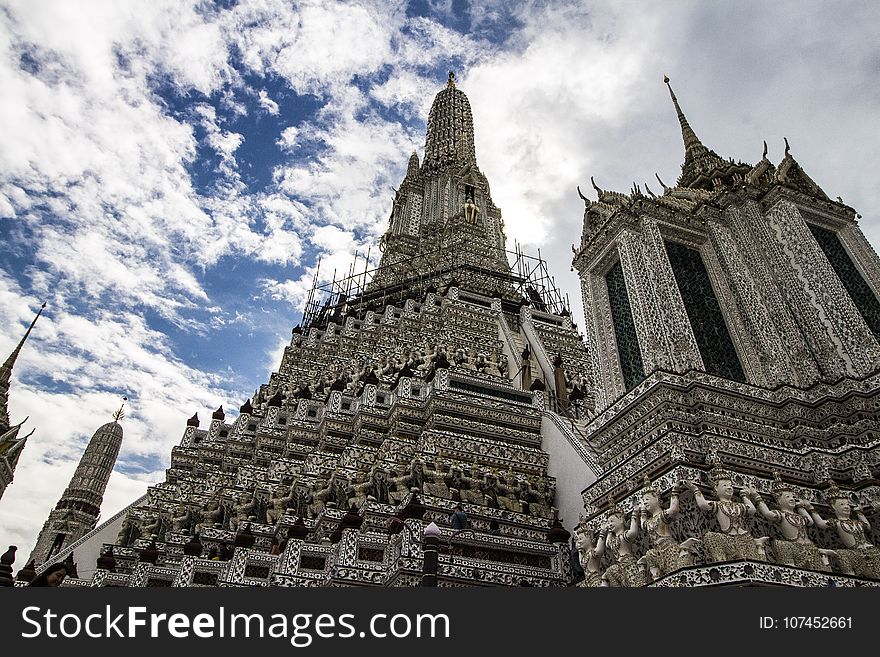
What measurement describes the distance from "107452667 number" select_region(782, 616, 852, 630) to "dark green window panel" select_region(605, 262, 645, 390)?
115 inches

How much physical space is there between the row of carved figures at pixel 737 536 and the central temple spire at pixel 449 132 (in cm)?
2897

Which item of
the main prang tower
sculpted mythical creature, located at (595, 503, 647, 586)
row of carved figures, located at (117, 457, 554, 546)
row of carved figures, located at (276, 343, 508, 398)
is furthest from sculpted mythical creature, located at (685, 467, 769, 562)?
row of carved figures, located at (276, 343, 508, 398)

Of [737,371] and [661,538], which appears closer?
[661,538]

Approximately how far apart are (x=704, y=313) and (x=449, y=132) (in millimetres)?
31571

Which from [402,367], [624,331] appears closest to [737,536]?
[624,331]

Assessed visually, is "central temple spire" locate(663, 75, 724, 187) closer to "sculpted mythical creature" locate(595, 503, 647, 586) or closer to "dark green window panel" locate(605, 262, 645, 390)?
"dark green window panel" locate(605, 262, 645, 390)

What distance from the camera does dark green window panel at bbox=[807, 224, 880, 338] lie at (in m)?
6.71

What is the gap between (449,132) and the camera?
3656 centimetres

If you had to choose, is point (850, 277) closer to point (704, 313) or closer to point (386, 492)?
point (704, 313)

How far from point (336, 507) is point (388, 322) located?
10216mm

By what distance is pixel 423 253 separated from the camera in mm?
26406

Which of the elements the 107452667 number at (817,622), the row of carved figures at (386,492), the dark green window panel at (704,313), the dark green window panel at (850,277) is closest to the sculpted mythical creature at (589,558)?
the 107452667 number at (817,622)

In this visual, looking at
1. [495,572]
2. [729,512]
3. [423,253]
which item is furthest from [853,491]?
[423,253]

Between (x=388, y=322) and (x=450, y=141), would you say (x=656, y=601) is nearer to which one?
(x=388, y=322)
